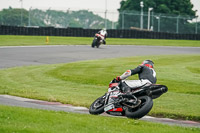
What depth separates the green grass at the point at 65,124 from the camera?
7.02 m

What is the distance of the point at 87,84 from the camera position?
15516 millimetres

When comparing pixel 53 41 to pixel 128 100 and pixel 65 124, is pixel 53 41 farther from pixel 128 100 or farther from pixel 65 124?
pixel 65 124

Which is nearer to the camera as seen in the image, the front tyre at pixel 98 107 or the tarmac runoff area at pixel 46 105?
the front tyre at pixel 98 107

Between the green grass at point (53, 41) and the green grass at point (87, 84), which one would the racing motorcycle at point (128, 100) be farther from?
the green grass at point (53, 41)

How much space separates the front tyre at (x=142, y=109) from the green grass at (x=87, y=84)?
184cm

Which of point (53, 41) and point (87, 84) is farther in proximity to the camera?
point (53, 41)

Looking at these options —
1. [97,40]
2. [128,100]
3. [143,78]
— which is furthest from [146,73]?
[97,40]

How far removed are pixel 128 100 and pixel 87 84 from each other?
6.70 metres

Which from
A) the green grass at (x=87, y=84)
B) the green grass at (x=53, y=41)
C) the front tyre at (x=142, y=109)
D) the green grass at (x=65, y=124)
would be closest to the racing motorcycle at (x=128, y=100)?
the front tyre at (x=142, y=109)

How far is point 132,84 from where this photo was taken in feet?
29.8

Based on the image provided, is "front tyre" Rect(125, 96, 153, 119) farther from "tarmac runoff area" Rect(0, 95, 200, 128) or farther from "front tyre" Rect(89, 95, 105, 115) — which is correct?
"tarmac runoff area" Rect(0, 95, 200, 128)

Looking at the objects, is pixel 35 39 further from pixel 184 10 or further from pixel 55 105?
pixel 184 10

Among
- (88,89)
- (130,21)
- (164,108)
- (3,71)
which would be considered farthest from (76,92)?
(130,21)

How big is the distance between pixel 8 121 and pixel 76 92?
20.5 ft
